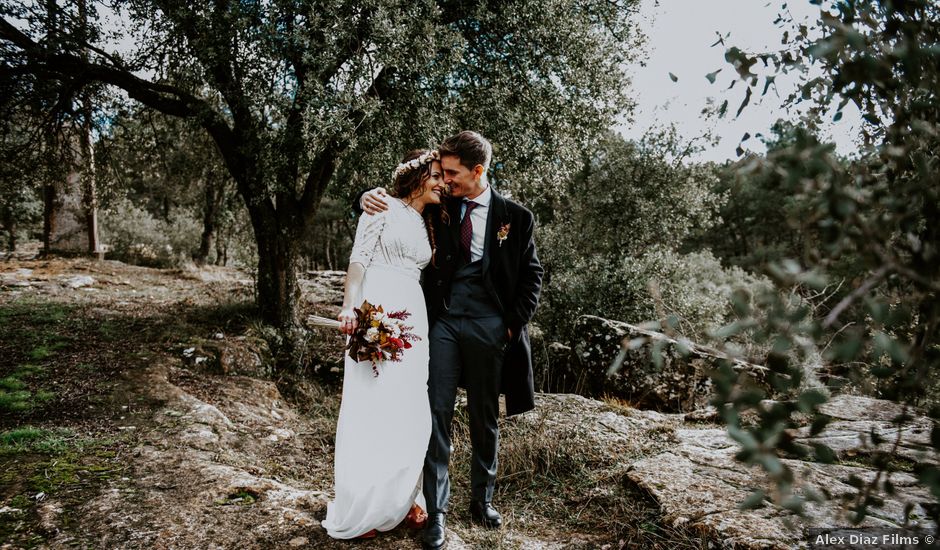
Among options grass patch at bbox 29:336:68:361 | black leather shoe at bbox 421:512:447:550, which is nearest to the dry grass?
black leather shoe at bbox 421:512:447:550

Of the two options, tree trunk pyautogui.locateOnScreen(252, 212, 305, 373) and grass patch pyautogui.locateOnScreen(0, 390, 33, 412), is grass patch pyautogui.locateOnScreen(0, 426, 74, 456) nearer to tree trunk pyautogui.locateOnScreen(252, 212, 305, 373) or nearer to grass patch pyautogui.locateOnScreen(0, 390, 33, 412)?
grass patch pyautogui.locateOnScreen(0, 390, 33, 412)

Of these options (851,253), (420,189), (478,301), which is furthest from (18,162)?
(851,253)

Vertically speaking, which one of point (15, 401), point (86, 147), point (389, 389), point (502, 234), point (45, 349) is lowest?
point (15, 401)

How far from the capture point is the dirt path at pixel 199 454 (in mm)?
3643

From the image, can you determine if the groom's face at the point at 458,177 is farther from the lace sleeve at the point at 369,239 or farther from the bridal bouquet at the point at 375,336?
the bridal bouquet at the point at 375,336

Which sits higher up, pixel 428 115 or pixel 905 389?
pixel 428 115

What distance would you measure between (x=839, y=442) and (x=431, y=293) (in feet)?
11.7

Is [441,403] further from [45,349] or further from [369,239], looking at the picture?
[45,349]

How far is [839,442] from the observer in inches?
173

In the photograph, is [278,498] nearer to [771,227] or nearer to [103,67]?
[103,67]

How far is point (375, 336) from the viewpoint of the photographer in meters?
3.60

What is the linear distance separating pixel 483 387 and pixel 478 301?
627 millimetres

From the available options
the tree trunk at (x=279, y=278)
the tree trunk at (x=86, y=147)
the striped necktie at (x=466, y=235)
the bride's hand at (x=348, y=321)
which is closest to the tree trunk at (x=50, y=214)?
the tree trunk at (x=86, y=147)

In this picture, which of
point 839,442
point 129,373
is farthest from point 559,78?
point 129,373
